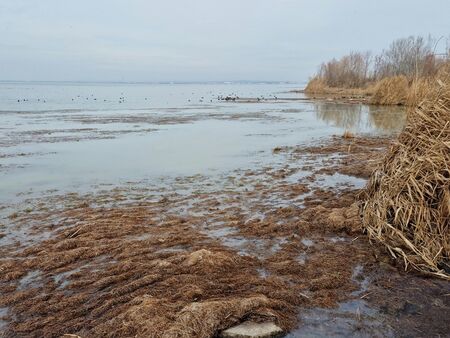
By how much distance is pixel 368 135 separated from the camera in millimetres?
15305

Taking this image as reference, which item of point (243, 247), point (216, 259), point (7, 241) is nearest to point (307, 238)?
point (243, 247)

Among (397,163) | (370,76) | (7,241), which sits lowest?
(7,241)

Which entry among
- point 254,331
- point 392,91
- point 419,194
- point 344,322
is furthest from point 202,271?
point 392,91

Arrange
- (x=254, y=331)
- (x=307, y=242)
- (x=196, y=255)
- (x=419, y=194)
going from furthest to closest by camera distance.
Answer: (x=307, y=242) → (x=419, y=194) → (x=196, y=255) → (x=254, y=331)

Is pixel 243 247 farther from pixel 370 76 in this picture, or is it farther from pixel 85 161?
pixel 370 76

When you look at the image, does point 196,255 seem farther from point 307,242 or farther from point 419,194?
point 419,194

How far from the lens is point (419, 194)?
4855mm

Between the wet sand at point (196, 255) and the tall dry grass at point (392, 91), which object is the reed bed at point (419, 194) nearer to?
the wet sand at point (196, 255)

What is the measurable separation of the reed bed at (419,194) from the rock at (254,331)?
193 centimetres

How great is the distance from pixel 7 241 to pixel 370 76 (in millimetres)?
62414

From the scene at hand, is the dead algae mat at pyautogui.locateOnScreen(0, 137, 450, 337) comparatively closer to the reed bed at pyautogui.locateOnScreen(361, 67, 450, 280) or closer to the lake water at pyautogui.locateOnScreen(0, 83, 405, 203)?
the reed bed at pyautogui.locateOnScreen(361, 67, 450, 280)

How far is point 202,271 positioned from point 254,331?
3.59ft

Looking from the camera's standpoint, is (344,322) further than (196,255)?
No

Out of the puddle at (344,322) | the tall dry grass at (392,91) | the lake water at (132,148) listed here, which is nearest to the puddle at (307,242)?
the puddle at (344,322)
